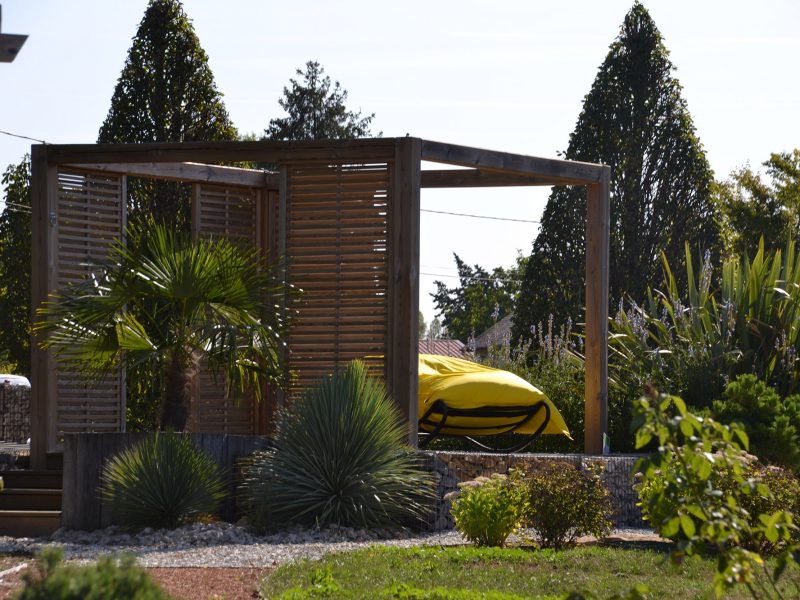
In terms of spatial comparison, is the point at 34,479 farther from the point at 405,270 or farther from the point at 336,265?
the point at 405,270

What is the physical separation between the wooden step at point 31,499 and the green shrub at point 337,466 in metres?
1.89

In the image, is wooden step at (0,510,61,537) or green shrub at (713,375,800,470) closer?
wooden step at (0,510,61,537)

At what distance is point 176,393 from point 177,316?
2.16 ft

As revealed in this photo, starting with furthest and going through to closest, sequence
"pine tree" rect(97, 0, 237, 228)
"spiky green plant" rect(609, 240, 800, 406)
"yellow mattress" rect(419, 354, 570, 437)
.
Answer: "pine tree" rect(97, 0, 237, 228) < "spiky green plant" rect(609, 240, 800, 406) < "yellow mattress" rect(419, 354, 570, 437)

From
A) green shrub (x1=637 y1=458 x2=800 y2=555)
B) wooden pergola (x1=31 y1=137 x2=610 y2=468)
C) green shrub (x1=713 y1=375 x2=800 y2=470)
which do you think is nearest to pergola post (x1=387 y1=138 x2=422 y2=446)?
wooden pergola (x1=31 y1=137 x2=610 y2=468)

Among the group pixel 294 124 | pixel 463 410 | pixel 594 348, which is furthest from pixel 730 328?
pixel 294 124

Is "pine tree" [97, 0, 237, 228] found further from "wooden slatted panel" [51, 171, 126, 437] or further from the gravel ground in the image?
the gravel ground

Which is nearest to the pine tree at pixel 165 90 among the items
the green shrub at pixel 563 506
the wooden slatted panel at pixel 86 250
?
the wooden slatted panel at pixel 86 250

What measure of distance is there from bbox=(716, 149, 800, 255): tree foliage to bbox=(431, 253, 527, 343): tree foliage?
1992 cm

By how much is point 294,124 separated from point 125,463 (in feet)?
119

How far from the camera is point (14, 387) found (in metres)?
20.5

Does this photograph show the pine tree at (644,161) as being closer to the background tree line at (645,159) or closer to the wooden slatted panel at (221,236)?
the background tree line at (645,159)

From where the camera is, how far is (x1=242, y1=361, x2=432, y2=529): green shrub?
9.03 meters

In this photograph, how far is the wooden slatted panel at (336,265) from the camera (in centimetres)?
1084
